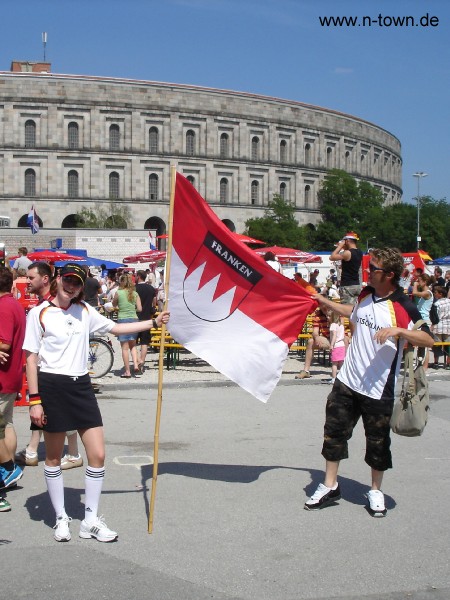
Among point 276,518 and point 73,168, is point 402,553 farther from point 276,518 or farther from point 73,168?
point 73,168

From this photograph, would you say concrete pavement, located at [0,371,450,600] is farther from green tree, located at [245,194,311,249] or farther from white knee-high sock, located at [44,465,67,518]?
green tree, located at [245,194,311,249]

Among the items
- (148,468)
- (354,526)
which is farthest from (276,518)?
(148,468)

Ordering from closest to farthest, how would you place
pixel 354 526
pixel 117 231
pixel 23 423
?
pixel 354 526, pixel 23 423, pixel 117 231

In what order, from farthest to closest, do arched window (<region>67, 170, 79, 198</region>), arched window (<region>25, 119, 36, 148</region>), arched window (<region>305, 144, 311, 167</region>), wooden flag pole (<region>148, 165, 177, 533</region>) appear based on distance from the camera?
arched window (<region>305, 144, 311, 167</region>) < arched window (<region>67, 170, 79, 198</region>) < arched window (<region>25, 119, 36, 148</region>) < wooden flag pole (<region>148, 165, 177, 533</region>)

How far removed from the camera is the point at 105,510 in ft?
20.5

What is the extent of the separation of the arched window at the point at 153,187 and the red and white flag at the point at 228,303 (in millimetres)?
81076

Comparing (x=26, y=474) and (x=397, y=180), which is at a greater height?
(x=397, y=180)

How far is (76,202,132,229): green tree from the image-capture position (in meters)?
76.4

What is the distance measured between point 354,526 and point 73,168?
8108cm

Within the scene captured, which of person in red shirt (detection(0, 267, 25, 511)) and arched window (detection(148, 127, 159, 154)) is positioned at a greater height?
arched window (detection(148, 127, 159, 154))

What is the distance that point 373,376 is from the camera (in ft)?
20.4

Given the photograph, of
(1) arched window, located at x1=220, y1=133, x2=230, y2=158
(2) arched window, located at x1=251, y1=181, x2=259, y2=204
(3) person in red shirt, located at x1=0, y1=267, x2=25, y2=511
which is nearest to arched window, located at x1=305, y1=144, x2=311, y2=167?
(2) arched window, located at x1=251, y1=181, x2=259, y2=204

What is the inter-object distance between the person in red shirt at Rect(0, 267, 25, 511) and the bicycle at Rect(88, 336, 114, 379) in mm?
6691

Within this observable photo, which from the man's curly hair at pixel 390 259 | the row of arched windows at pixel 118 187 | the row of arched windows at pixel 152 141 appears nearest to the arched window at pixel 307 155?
the row of arched windows at pixel 152 141
